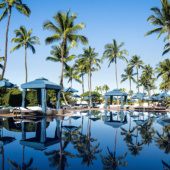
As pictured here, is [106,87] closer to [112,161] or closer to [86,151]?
[86,151]

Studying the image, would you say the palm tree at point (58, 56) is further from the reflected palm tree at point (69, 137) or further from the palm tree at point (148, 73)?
the palm tree at point (148, 73)

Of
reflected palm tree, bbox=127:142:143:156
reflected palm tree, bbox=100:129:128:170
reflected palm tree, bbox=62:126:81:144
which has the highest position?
reflected palm tree, bbox=62:126:81:144

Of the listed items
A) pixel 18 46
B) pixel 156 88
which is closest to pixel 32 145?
pixel 18 46

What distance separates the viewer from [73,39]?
72.1ft

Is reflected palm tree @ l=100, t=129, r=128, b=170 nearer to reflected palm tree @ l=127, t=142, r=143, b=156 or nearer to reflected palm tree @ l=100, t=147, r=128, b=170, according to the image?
reflected palm tree @ l=100, t=147, r=128, b=170

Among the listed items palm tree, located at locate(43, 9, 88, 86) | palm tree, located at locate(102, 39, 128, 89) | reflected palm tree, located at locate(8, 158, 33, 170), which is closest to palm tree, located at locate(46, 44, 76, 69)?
palm tree, located at locate(43, 9, 88, 86)

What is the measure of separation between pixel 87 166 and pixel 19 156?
67.8 inches

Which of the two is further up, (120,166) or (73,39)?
(73,39)

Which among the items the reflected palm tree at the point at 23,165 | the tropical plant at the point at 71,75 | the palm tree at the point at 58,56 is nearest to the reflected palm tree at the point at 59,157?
the reflected palm tree at the point at 23,165

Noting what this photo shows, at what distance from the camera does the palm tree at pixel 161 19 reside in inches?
736

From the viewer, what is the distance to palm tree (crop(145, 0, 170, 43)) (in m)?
18.7

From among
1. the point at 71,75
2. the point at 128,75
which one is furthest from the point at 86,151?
the point at 128,75

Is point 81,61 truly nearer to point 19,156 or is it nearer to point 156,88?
point 19,156

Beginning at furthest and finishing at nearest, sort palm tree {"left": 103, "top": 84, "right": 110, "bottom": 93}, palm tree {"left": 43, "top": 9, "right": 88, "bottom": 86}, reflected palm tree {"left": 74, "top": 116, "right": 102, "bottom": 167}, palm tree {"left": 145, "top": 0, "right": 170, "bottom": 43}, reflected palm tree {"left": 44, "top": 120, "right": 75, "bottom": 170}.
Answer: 1. palm tree {"left": 103, "top": 84, "right": 110, "bottom": 93}
2. palm tree {"left": 43, "top": 9, "right": 88, "bottom": 86}
3. palm tree {"left": 145, "top": 0, "right": 170, "bottom": 43}
4. reflected palm tree {"left": 74, "top": 116, "right": 102, "bottom": 167}
5. reflected palm tree {"left": 44, "top": 120, "right": 75, "bottom": 170}
